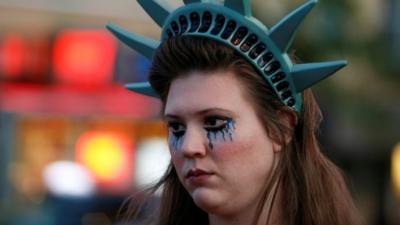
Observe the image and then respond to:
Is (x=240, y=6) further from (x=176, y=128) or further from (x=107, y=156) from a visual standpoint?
(x=107, y=156)

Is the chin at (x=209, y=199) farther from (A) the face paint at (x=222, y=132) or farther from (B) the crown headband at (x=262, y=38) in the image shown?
(B) the crown headband at (x=262, y=38)

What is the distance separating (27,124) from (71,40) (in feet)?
6.41

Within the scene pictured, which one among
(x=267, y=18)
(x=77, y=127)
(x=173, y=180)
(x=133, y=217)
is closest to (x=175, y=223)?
(x=173, y=180)

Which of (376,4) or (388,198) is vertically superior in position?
(376,4)

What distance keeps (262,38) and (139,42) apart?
46cm

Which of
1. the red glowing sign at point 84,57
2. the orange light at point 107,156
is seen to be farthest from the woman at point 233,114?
the red glowing sign at point 84,57

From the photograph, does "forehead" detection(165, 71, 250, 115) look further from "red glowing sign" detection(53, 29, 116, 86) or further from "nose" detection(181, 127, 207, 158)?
"red glowing sign" detection(53, 29, 116, 86)

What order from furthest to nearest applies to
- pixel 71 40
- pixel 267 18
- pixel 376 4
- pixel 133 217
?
pixel 71 40, pixel 376 4, pixel 267 18, pixel 133 217

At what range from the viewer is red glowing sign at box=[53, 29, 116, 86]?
17.5 metres

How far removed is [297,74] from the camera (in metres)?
2.56

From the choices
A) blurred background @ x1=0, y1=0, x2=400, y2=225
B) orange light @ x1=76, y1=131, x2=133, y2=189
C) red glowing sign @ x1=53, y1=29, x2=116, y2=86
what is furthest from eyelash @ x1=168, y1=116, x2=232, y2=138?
red glowing sign @ x1=53, y1=29, x2=116, y2=86

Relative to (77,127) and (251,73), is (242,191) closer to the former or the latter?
(251,73)

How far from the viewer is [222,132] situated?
2.50 metres

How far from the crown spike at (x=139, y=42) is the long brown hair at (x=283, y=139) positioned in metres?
0.08
